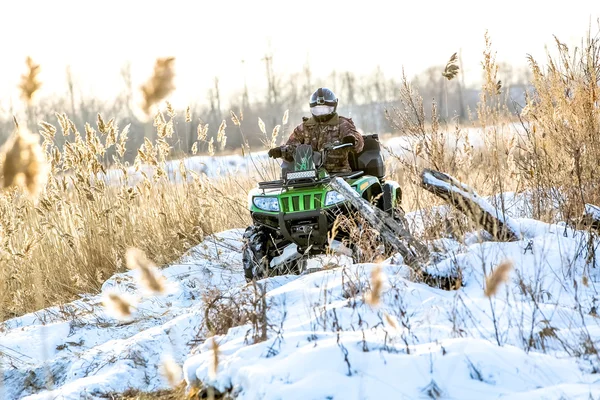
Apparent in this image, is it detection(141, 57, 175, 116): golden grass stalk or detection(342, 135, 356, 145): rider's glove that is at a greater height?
detection(141, 57, 175, 116): golden grass stalk

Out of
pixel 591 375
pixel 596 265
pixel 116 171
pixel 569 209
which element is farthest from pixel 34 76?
pixel 116 171

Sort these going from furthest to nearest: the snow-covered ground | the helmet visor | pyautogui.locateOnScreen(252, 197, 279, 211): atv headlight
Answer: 1. the helmet visor
2. pyautogui.locateOnScreen(252, 197, 279, 211): atv headlight
3. the snow-covered ground

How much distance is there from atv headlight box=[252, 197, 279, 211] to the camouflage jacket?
0.64 metres

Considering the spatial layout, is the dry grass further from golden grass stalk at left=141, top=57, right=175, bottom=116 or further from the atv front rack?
golden grass stalk at left=141, top=57, right=175, bottom=116

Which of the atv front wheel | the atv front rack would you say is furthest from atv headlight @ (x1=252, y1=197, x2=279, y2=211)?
the atv front wheel

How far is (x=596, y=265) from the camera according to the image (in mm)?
4152

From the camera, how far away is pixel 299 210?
591cm

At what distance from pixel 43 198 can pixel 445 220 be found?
12.2ft

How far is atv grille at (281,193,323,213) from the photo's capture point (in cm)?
589

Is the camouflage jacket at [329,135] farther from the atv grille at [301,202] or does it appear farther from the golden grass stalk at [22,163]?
the golden grass stalk at [22,163]

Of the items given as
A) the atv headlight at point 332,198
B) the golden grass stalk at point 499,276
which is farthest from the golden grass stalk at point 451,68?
the golden grass stalk at point 499,276

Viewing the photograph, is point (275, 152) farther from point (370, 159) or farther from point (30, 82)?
point (30, 82)

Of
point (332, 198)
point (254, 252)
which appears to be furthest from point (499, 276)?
point (254, 252)

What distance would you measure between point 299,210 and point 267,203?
32cm
